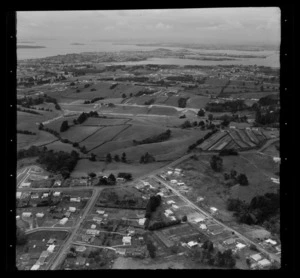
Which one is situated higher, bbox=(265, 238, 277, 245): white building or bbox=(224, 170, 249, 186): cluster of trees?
bbox=(224, 170, 249, 186): cluster of trees

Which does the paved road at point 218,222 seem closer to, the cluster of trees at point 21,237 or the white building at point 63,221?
the white building at point 63,221

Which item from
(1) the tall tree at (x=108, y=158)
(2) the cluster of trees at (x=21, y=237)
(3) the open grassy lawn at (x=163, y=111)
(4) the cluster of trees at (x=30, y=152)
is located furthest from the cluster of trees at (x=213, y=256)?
(4) the cluster of trees at (x=30, y=152)

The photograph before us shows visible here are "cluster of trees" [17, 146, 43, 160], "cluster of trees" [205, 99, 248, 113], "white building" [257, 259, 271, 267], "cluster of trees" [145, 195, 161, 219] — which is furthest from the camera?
"cluster of trees" [205, 99, 248, 113]

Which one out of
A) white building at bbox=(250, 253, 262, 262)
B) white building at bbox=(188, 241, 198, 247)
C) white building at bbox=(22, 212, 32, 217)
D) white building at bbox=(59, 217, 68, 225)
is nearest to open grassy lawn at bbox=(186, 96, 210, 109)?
white building at bbox=(188, 241, 198, 247)

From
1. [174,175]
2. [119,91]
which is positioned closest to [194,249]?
[174,175]

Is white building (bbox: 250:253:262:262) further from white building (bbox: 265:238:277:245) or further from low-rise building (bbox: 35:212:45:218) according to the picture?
low-rise building (bbox: 35:212:45:218)
